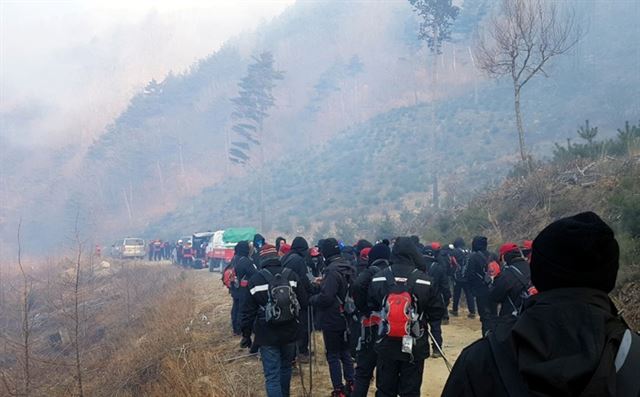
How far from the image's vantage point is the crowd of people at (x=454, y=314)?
1.65m

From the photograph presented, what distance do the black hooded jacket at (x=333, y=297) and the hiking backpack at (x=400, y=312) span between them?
1.55 meters

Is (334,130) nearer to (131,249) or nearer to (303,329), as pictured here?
(131,249)

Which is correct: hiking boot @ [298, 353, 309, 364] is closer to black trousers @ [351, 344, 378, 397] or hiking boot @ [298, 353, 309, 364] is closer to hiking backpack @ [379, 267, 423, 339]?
black trousers @ [351, 344, 378, 397]

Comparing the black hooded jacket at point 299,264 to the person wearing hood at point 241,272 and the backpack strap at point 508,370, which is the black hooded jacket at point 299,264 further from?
the backpack strap at point 508,370

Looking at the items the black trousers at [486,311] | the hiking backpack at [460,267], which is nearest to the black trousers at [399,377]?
the black trousers at [486,311]

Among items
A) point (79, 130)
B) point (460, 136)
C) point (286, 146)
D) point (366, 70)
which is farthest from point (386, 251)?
point (79, 130)

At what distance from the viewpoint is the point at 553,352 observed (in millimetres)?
1631

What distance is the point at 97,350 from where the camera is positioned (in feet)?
46.1

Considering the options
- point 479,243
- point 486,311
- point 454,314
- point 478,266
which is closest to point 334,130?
point 454,314

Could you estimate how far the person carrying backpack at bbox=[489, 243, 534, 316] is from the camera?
20.2 feet

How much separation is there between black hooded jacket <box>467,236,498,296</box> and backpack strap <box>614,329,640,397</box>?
332 inches

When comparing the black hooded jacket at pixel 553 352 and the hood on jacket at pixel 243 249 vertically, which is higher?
the hood on jacket at pixel 243 249

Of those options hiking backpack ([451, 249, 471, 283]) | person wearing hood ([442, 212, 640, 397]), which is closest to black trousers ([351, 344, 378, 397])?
person wearing hood ([442, 212, 640, 397])

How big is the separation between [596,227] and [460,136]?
4515cm
